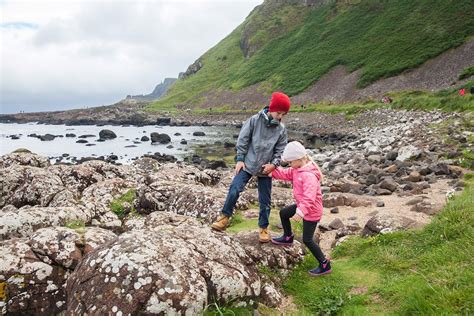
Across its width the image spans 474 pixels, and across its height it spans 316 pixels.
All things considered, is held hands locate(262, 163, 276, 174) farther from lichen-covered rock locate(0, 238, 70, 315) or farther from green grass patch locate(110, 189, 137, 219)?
green grass patch locate(110, 189, 137, 219)

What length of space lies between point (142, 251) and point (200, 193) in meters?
7.31

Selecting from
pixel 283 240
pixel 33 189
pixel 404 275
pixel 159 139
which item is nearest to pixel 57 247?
pixel 283 240

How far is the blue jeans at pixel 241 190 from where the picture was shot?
27.8 feet

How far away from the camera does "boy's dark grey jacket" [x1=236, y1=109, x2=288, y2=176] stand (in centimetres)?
841

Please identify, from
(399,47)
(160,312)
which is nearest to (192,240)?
(160,312)

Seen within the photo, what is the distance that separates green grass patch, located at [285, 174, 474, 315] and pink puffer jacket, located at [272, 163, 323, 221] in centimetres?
148

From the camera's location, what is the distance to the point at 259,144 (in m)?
8.41

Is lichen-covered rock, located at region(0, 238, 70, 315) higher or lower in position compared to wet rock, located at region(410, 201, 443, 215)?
higher

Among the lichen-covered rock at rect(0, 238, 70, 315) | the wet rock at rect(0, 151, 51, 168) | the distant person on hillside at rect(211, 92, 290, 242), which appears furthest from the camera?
the wet rock at rect(0, 151, 51, 168)

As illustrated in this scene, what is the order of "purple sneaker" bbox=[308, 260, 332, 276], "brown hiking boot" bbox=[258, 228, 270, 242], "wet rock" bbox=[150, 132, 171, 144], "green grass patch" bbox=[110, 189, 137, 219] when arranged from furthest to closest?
"wet rock" bbox=[150, 132, 171, 144]
"green grass patch" bbox=[110, 189, 137, 219]
"brown hiking boot" bbox=[258, 228, 270, 242]
"purple sneaker" bbox=[308, 260, 332, 276]

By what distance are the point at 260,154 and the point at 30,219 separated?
23.9ft

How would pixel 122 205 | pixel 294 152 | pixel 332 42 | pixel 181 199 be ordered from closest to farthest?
pixel 294 152 → pixel 181 199 → pixel 122 205 → pixel 332 42

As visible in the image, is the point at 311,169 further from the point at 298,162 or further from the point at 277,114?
the point at 277,114

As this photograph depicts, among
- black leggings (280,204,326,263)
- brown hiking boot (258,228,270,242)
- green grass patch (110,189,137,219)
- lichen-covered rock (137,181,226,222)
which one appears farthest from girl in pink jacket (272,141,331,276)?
green grass patch (110,189,137,219)
